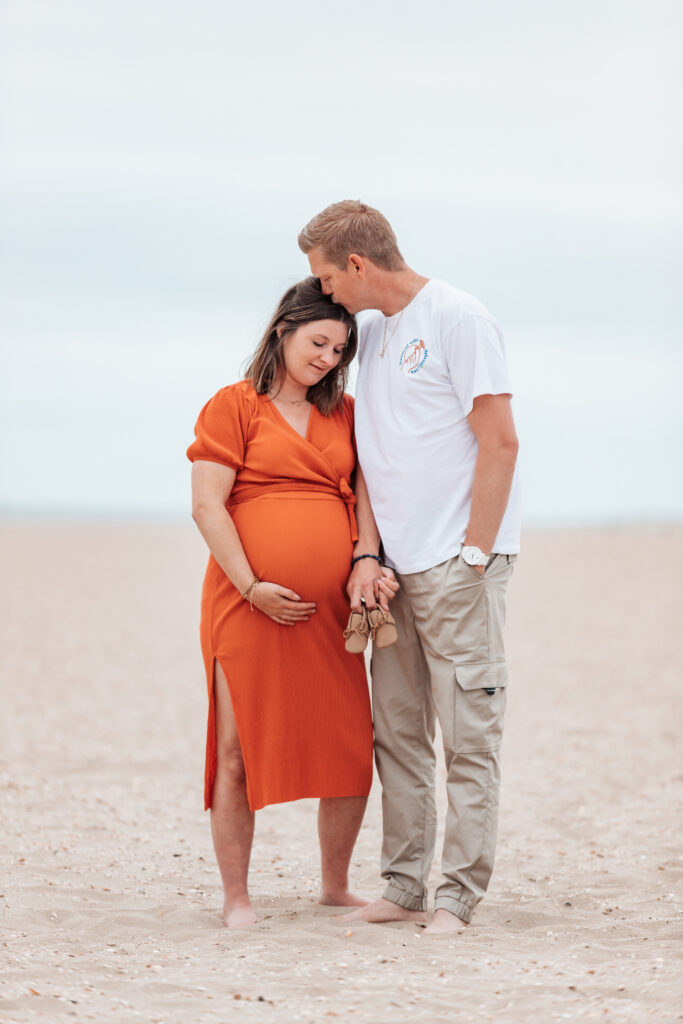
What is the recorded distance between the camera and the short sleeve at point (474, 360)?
149 inches

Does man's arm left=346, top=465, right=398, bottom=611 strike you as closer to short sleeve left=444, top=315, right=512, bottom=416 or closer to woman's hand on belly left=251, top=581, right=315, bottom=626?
woman's hand on belly left=251, top=581, right=315, bottom=626

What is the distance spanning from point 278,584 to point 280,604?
9 cm

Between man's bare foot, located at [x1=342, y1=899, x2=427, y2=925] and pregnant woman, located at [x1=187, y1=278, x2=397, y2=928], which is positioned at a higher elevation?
pregnant woman, located at [x1=187, y1=278, x2=397, y2=928]

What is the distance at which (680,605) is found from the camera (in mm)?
16062

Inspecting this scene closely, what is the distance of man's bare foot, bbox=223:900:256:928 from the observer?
13.1ft

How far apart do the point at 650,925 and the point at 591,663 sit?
801cm

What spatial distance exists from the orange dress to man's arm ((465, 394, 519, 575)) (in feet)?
1.59

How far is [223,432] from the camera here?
3961mm

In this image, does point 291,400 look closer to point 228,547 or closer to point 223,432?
point 223,432

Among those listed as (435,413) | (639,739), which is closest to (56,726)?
(639,739)

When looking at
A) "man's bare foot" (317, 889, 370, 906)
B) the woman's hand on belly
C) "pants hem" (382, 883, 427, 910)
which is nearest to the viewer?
the woman's hand on belly

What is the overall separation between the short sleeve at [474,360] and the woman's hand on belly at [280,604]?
0.86 meters

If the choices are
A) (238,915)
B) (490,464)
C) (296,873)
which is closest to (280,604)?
(490,464)

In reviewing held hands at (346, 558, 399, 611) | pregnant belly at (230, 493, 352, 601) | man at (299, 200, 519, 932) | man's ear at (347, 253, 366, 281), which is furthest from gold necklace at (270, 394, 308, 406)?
held hands at (346, 558, 399, 611)
